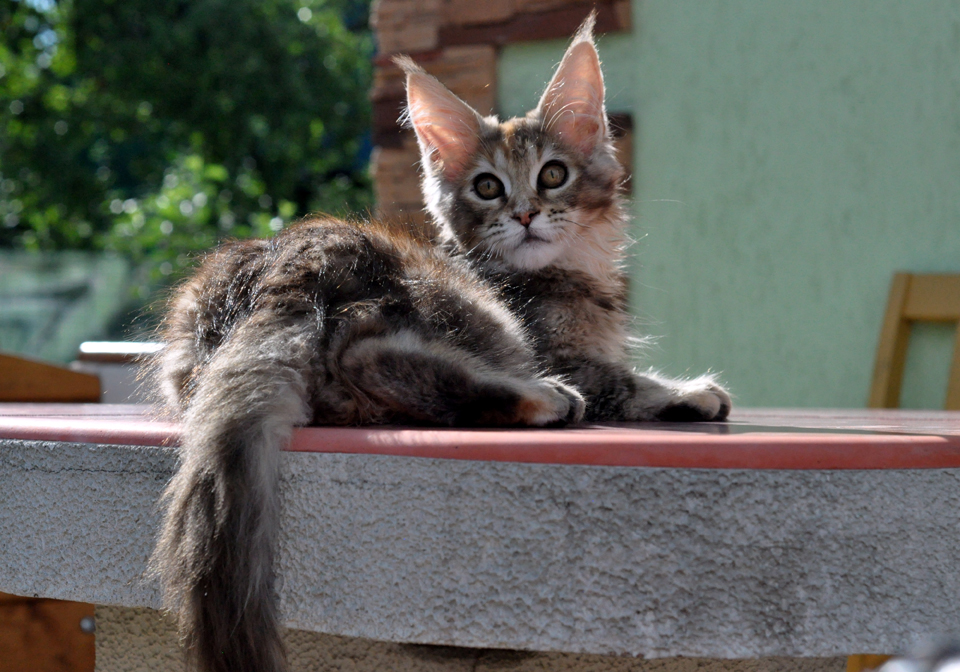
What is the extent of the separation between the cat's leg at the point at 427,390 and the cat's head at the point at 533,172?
70 cm

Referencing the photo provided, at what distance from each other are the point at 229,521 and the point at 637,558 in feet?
1.92

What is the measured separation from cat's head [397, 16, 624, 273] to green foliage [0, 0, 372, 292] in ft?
24.3

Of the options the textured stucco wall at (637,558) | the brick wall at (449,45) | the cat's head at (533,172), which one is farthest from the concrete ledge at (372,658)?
the brick wall at (449,45)

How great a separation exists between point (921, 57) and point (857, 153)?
43 cm

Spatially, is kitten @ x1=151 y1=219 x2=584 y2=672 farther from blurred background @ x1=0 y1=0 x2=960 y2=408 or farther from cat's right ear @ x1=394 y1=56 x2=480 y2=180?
blurred background @ x1=0 y1=0 x2=960 y2=408

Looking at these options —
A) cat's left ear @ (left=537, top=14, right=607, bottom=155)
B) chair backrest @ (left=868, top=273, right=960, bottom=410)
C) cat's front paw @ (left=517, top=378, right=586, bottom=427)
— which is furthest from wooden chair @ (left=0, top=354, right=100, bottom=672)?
chair backrest @ (left=868, top=273, right=960, bottom=410)

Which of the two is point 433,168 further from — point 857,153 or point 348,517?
Answer: point 857,153

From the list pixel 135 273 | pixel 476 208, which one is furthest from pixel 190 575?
pixel 135 273

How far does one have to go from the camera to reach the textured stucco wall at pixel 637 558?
125cm

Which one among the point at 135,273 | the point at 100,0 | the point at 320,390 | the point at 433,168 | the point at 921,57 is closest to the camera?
the point at 320,390

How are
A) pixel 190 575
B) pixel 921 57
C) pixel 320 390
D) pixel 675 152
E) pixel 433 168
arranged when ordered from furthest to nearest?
pixel 675 152 < pixel 921 57 < pixel 433 168 < pixel 320 390 < pixel 190 575

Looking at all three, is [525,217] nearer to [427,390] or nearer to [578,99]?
[578,99]

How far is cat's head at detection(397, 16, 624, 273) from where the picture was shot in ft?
7.44

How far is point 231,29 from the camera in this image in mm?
10953
